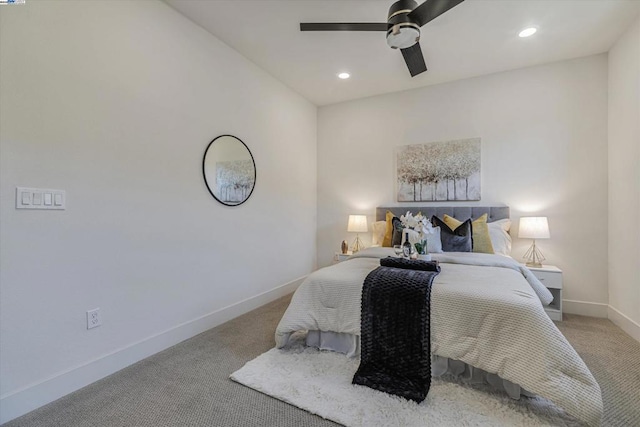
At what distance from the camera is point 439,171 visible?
3934mm

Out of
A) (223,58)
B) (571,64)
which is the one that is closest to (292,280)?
(223,58)

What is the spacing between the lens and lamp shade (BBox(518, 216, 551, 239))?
3172 millimetres

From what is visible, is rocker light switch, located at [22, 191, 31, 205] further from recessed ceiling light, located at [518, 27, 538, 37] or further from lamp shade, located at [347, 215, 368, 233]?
recessed ceiling light, located at [518, 27, 538, 37]

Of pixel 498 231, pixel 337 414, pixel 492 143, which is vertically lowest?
pixel 337 414

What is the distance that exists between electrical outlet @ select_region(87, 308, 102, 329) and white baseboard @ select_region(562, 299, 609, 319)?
4.43 metres

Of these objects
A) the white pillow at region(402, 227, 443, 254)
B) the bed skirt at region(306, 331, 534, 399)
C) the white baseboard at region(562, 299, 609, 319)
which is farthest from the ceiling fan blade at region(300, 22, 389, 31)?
the white baseboard at region(562, 299, 609, 319)

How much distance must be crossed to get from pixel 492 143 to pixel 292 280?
3.13 metres

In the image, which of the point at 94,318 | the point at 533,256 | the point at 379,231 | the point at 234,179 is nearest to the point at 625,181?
the point at 533,256

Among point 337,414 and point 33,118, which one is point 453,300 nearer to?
point 337,414

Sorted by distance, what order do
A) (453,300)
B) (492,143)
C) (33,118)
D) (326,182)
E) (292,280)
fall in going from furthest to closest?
(326,182), (292,280), (492,143), (453,300), (33,118)

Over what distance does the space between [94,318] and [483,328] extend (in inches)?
97.8

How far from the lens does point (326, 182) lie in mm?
4742

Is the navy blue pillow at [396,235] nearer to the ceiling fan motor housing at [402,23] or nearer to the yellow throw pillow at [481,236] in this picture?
the yellow throw pillow at [481,236]

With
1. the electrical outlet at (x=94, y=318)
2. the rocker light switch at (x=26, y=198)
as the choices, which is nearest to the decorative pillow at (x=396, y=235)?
the electrical outlet at (x=94, y=318)
